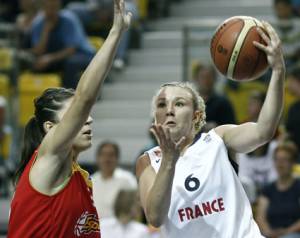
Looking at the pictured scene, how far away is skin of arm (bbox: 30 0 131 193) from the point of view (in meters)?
4.56

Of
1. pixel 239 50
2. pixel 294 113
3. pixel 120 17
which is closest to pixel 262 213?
pixel 294 113

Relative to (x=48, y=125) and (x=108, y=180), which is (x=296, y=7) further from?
(x=48, y=125)

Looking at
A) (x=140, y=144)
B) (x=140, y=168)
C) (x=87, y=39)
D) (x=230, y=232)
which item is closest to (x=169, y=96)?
(x=140, y=168)

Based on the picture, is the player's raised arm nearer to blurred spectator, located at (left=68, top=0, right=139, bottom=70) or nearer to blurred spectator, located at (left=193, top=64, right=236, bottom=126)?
blurred spectator, located at (left=193, top=64, right=236, bottom=126)

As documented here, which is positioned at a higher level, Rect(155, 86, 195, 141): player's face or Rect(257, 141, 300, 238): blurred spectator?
Rect(155, 86, 195, 141): player's face

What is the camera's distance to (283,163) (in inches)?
349

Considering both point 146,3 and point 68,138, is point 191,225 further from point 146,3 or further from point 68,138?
point 146,3

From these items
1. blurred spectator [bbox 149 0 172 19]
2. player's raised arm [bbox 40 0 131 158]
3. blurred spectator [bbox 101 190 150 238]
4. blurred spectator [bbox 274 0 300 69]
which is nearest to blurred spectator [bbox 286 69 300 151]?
blurred spectator [bbox 274 0 300 69]

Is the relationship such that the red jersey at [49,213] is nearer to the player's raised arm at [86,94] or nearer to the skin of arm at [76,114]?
the skin of arm at [76,114]

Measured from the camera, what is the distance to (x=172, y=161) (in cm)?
480

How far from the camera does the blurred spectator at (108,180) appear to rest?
919 cm

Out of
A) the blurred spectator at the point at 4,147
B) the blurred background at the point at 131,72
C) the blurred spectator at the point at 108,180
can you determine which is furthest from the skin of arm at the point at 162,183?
the blurred spectator at the point at 4,147

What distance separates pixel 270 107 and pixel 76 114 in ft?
3.83

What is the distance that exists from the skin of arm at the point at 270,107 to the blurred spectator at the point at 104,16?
6.43 meters
